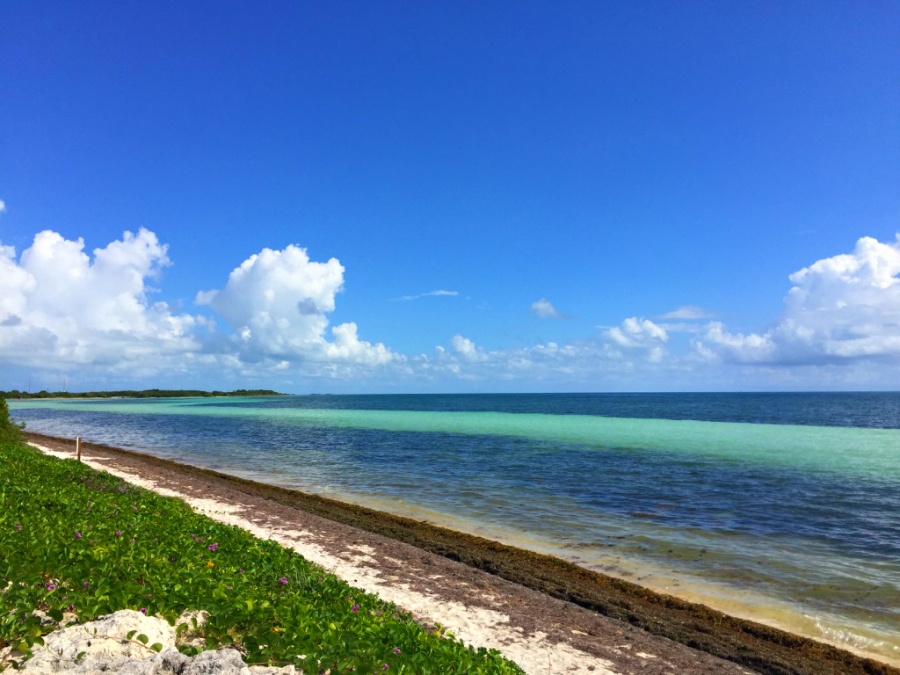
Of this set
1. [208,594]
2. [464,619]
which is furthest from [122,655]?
[464,619]

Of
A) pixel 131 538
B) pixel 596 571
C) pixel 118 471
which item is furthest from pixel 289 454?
pixel 131 538

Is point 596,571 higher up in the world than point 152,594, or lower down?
lower down

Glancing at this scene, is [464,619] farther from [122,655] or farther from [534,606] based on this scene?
[122,655]

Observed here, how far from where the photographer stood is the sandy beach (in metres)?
9.83

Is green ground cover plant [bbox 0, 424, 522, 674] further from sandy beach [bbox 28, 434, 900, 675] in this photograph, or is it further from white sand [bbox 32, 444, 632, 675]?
sandy beach [bbox 28, 434, 900, 675]

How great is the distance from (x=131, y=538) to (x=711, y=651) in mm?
10834

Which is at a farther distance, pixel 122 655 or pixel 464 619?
pixel 464 619

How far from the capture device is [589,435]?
60.9m

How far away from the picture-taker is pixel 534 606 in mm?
11969

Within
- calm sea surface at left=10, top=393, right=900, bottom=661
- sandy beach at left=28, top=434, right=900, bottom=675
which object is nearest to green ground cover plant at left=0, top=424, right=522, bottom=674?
sandy beach at left=28, top=434, right=900, bottom=675

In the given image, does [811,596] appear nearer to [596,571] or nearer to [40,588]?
[596,571]

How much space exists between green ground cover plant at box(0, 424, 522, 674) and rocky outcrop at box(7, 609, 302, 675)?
7.4 inches

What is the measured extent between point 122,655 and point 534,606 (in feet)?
29.1

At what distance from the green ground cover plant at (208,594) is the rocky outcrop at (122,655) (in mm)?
187
